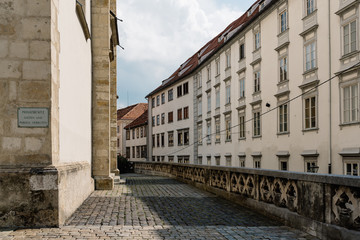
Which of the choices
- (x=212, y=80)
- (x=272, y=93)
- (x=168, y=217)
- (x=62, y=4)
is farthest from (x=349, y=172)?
(x=212, y=80)

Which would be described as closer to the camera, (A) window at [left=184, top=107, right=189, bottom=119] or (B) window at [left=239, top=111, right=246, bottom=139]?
(B) window at [left=239, top=111, right=246, bottom=139]

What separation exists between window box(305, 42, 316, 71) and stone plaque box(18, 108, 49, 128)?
1623cm

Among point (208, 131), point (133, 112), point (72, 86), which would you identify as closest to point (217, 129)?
point (208, 131)

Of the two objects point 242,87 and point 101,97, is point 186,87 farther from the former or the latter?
point 101,97

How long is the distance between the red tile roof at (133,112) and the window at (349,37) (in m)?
61.7

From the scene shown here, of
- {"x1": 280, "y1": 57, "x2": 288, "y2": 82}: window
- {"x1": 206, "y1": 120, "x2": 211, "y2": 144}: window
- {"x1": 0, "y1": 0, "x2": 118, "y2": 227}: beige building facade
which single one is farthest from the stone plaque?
{"x1": 206, "y1": 120, "x2": 211, "y2": 144}: window

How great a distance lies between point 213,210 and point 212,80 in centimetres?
2935

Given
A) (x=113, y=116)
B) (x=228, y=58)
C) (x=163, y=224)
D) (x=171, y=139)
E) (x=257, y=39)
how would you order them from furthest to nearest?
(x=171, y=139) → (x=228, y=58) → (x=257, y=39) → (x=113, y=116) → (x=163, y=224)

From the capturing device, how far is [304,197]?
6.55 m

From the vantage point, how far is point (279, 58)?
24.5 meters

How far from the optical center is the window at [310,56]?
20.8 m

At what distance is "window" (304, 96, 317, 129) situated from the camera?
2077 cm

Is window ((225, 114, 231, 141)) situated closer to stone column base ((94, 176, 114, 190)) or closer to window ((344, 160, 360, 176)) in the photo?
window ((344, 160, 360, 176))

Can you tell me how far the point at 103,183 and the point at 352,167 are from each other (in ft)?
32.8
